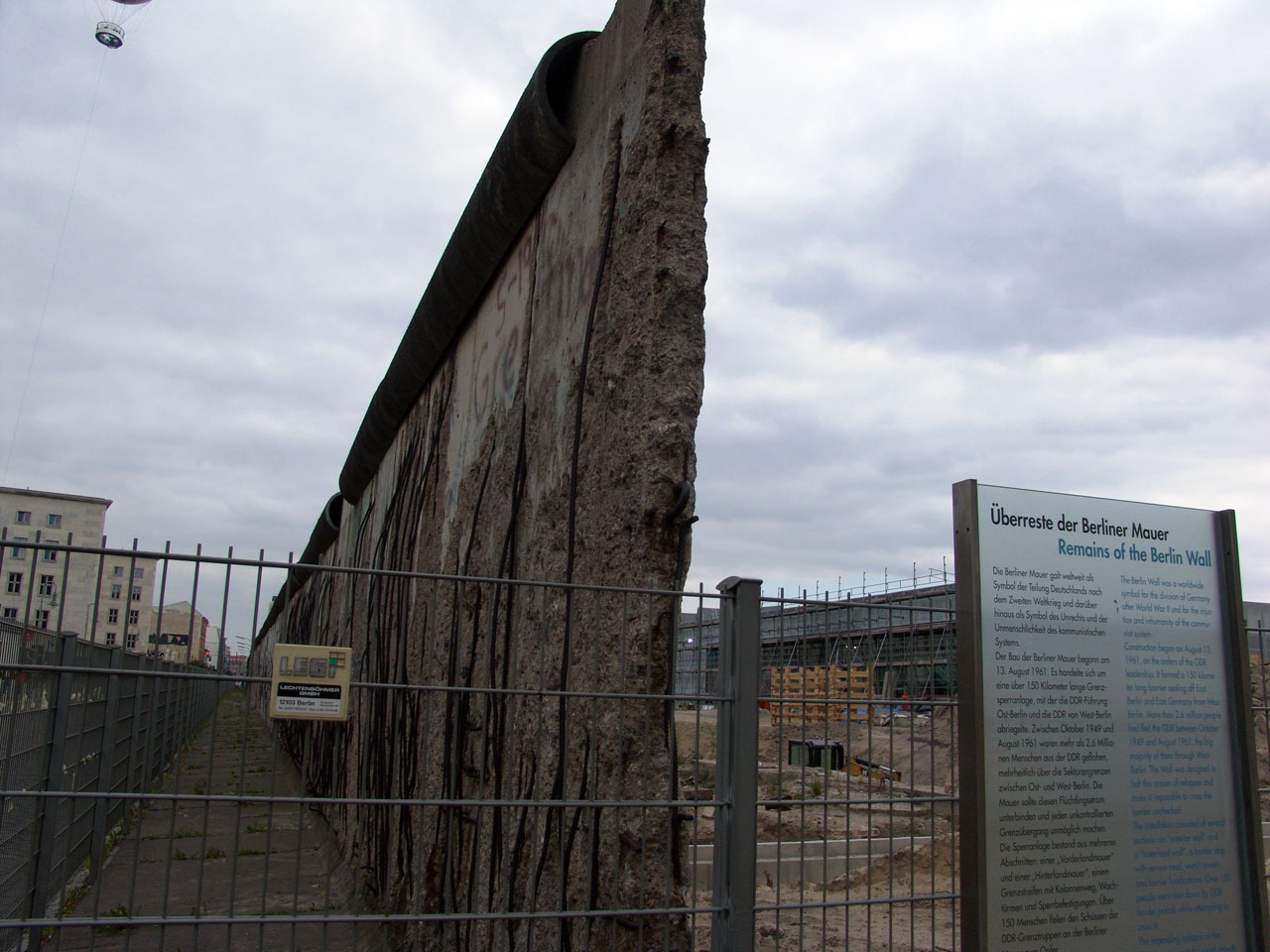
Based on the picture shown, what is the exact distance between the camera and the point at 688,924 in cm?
289

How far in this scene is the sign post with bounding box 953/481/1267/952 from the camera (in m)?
3.01

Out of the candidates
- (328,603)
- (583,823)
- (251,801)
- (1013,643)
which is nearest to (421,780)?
(583,823)

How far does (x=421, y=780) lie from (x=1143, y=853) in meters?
3.29

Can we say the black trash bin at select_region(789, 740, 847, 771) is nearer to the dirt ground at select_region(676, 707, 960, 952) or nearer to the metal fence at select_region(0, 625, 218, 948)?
the dirt ground at select_region(676, 707, 960, 952)

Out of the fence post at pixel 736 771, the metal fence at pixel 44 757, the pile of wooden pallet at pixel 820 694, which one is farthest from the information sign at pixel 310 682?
the pile of wooden pallet at pixel 820 694

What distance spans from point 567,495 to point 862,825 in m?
8.37

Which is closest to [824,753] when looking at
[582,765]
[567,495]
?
[582,765]

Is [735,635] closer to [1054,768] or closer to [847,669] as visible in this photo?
[847,669]

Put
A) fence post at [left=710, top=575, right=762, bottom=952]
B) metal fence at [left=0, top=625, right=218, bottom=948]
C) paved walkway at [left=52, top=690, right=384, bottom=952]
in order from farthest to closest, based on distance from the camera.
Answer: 1. paved walkway at [left=52, top=690, right=384, bottom=952]
2. metal fence at [left=0, top=625, right=218, bottom=948]
3. fence post at [left=710, top=575, right=762, bottom=952]

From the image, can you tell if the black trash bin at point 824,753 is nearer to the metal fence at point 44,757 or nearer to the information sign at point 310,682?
the information sign at point 310,682

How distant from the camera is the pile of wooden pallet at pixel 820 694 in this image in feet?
9.57

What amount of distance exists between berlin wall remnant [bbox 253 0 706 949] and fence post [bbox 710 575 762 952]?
153 mm

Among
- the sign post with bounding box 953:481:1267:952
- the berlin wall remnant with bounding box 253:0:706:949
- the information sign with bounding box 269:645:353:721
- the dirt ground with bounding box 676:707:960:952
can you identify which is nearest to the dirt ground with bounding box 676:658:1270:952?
the dirt ground with bounding box 676:707:960:952

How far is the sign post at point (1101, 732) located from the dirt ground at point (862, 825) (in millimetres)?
168
